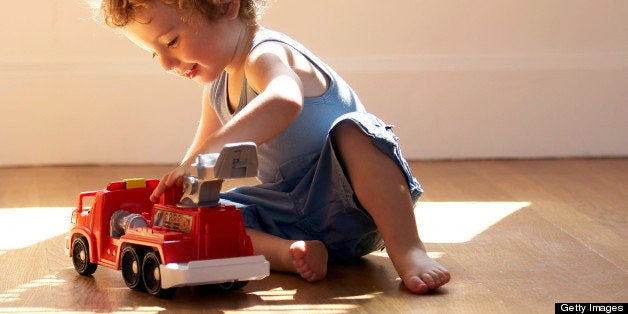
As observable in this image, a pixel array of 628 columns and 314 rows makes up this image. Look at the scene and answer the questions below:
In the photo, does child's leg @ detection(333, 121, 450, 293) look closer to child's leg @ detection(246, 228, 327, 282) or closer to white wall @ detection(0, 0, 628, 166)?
child's leg @ detection(246, 228, 327, 282)

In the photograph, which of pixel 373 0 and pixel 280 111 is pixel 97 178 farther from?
pixel 280 111

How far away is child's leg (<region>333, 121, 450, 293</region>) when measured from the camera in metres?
1.32

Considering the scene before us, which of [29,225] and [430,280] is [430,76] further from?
[430,280]

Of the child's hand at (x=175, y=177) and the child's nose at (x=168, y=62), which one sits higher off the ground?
the child's nose at (x=168, y=62)

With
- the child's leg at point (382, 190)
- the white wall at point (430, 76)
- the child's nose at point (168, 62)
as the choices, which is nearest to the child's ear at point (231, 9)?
the child's nose at point (168, 62)

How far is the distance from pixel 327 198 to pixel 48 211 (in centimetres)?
65

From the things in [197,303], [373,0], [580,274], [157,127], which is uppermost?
[373,0]

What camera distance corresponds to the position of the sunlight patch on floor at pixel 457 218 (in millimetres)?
1605

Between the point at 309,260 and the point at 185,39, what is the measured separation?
347 millimetres

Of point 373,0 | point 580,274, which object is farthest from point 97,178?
point 580,274

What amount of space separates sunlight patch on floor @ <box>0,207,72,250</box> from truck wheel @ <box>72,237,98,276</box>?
0.60 feet

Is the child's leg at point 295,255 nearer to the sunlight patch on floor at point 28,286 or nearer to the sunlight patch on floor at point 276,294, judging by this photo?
the sunlight patch on floor at point 276,294

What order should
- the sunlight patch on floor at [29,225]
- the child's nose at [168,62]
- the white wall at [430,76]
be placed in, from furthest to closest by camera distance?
the white wall at [430,76] < the sunlight patch on floor at [29,225] < the child's nose at [168,62]

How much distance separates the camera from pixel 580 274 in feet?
4.32
